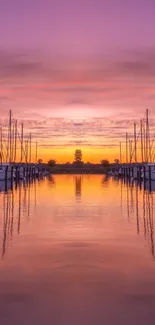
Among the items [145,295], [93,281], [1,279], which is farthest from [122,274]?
[1,279]

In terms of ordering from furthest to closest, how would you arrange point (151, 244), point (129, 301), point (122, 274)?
point (151, 244) < point (122, 274) < point (129, 301)

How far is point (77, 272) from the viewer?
1008cm

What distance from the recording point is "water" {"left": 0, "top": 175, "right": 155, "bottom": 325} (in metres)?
7.36

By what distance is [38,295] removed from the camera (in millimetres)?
8312

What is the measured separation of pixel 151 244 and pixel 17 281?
17.3ft

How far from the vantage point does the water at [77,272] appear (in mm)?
7355

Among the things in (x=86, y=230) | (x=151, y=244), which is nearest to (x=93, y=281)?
(x=151, y=244)

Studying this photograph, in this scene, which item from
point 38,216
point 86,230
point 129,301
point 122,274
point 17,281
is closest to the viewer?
point 129,301

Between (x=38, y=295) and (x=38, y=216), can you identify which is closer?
(x=38, y=295)

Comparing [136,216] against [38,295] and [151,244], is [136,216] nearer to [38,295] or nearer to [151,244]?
[151,244]

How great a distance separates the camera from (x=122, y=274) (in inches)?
389

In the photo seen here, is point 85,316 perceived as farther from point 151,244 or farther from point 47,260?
point 151,244

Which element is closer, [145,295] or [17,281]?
[145,295]

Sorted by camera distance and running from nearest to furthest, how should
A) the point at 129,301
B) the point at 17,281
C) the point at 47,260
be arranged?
the point at 129,301, the point at 17,281, the point at 47,260
